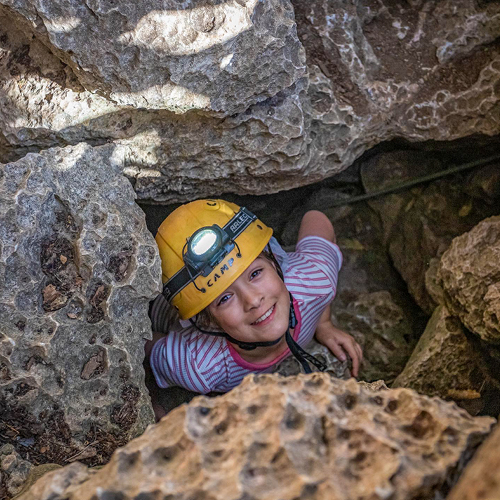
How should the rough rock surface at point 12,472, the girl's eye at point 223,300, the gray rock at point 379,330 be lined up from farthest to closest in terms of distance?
the gray rock at point 379,330 < the girl's eye at point 223,300 < the rough rock surface at point 12,472

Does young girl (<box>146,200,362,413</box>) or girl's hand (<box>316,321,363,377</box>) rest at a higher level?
young girl (<box>146,200,362,413</box>)

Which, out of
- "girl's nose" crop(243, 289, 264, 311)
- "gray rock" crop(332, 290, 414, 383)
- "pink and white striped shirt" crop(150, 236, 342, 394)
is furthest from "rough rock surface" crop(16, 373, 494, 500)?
"gray rock" crop(332, 290, 414, 383)

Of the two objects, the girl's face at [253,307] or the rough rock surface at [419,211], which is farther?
the rough rock surface at [419,211]

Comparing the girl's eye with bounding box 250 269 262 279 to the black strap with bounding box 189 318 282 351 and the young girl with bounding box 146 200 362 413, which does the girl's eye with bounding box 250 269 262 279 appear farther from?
the black strap with bounding box 189 318 282 351

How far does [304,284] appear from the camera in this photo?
301 centimetres

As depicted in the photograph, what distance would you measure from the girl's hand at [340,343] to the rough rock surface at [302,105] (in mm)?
950

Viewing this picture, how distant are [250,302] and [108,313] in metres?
0.72

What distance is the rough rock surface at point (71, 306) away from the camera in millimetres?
2025

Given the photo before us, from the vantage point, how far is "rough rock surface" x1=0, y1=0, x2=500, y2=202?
2.44m

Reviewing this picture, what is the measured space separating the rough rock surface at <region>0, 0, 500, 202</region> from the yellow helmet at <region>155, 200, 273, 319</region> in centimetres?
22

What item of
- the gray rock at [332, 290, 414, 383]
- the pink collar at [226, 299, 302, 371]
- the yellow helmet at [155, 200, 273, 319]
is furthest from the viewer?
the gray rock at [332, 290, 414, 383]

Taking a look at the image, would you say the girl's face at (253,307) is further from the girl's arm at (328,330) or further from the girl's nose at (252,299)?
the girl's arm at (328,330)

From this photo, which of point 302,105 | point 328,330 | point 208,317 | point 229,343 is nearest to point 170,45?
point 302,105

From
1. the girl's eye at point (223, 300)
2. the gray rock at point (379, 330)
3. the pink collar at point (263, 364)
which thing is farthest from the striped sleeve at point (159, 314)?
the gray rock at point (379, 330)
